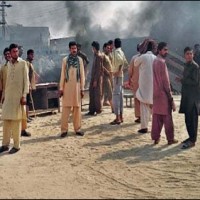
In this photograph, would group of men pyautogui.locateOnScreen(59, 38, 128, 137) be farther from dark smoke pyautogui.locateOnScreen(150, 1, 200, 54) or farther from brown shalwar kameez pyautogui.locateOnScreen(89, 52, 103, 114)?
dark smoke pyautogui.locateOnScreen(150, 1, 200, 54)

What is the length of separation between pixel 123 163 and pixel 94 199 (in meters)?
1.31

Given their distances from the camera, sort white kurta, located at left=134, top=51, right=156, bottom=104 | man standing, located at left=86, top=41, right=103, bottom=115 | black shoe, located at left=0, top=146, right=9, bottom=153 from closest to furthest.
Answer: black shoe, located at left=0, top=146, right=9, bottom=153, white kurta, located at left=134, top=51, right=156, bottom=104, man standing, located at left=86, top=41, right=103, bottom=115

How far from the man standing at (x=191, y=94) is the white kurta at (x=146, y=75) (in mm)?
852

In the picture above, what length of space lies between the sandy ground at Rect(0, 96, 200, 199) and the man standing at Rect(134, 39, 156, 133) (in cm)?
56

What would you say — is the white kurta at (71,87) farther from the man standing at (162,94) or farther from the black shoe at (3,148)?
the man standing at (162,94)

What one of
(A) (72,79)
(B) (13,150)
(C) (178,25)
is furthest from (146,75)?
(C) (178,25)

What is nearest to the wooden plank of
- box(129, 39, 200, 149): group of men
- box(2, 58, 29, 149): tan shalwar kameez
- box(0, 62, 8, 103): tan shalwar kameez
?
box(0, 62, 8, 103): tan shalwar kameez

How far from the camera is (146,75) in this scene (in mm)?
6949

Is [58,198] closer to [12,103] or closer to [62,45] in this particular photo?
[12,103]

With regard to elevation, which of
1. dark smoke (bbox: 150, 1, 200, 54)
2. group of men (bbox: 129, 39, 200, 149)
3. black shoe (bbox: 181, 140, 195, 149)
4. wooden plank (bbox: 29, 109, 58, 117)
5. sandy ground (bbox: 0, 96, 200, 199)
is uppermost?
dark smoke (bbox: 150, 1, 200, 54)

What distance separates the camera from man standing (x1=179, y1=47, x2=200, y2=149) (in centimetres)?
604

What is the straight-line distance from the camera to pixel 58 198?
4.20 metres

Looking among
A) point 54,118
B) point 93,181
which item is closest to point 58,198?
point 93,181

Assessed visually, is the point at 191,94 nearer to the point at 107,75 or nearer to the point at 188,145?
the point at 188,145
